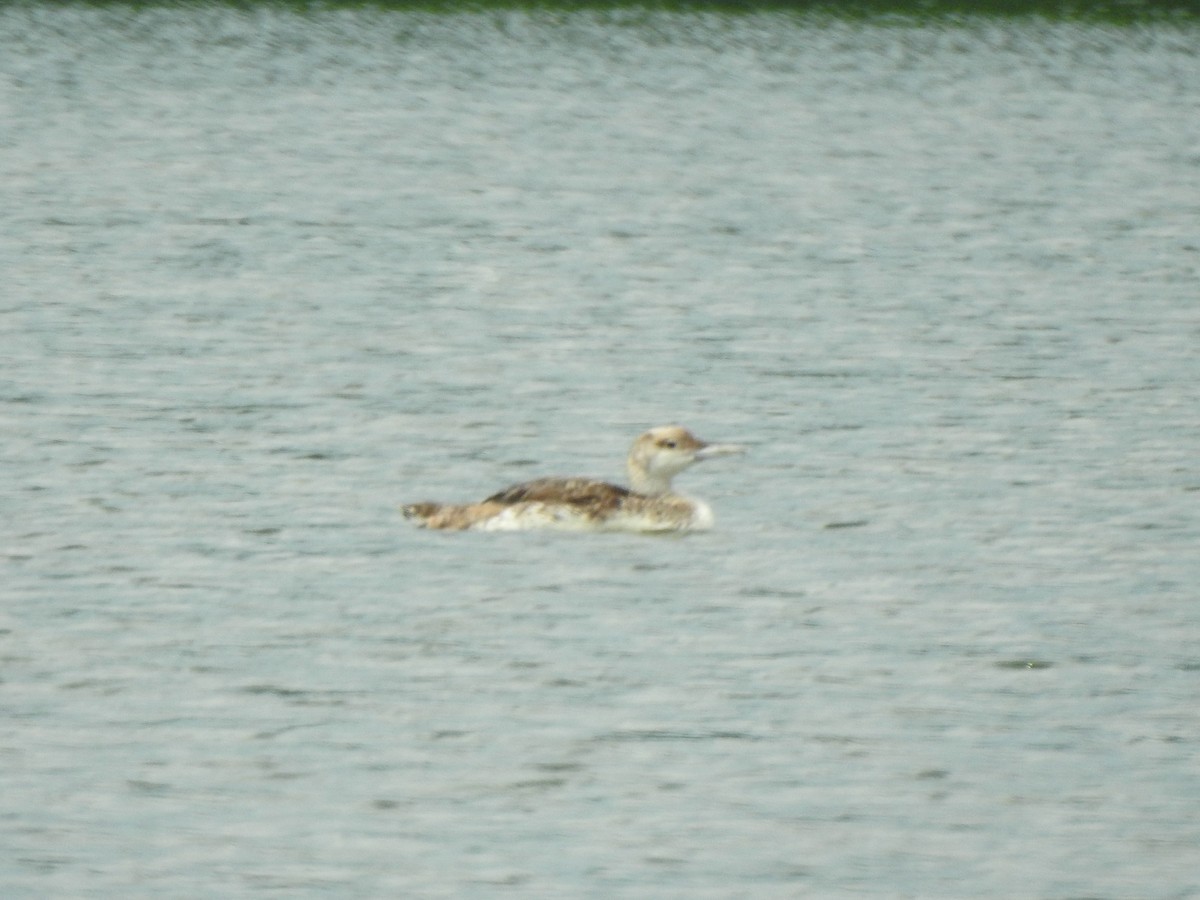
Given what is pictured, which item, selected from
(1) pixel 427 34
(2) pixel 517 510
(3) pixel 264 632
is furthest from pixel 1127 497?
(1) pixel 427 34

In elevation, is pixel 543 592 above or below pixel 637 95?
above

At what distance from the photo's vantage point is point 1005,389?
21.5 meters

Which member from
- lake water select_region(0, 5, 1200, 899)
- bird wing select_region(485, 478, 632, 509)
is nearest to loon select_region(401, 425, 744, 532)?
bird wing select_region(485, 478, 632, 509)

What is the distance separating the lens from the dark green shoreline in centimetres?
6681

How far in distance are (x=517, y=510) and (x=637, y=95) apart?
112 feet

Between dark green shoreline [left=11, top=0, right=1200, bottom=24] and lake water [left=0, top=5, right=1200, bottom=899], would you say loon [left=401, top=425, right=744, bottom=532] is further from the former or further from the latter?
dark green shoreline [left=11, top=0, right=1200, bottom=24]

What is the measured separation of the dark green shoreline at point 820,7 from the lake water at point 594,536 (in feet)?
95.9

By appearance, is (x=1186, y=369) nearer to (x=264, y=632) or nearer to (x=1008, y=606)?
(x=1008, y=606)

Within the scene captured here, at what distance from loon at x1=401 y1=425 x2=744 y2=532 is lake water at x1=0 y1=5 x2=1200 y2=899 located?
17cm

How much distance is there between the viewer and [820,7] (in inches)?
2741

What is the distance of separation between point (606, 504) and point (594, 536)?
309 millimetres

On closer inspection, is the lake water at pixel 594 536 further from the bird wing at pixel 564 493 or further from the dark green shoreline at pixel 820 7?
the dark green shoreline at pixel 820 7

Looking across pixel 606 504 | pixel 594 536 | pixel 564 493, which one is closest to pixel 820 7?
pixel 594 536

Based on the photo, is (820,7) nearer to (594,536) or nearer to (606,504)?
(594,536)
